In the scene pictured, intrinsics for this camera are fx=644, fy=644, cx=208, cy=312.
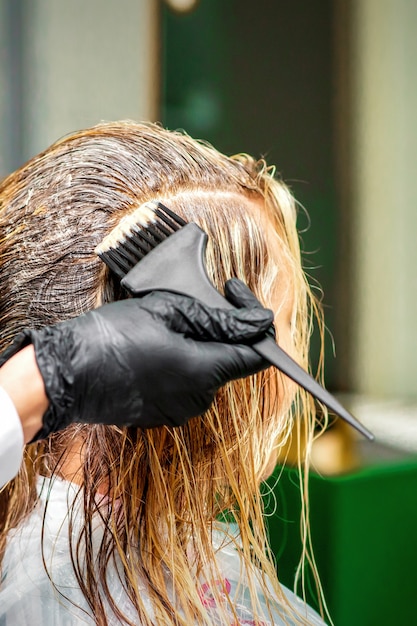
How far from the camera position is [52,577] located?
0.78 m

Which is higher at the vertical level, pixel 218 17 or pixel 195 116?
pixel 218 17

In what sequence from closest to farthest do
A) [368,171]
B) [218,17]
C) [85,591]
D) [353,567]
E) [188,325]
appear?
[188,325], [85,591], [353,567], [368,171], [218,17]

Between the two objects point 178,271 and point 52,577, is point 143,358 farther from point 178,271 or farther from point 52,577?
point 52,577

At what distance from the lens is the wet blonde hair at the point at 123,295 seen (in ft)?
2.43

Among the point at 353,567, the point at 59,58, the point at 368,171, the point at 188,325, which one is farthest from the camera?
the point at 59,58

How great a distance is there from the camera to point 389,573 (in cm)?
121

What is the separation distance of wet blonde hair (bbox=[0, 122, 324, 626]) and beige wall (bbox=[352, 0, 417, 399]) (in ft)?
1.74

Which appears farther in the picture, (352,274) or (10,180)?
(352,274)

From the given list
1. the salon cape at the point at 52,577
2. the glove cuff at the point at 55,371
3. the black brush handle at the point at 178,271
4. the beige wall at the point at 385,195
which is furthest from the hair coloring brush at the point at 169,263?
the beige wall at the point at 385,195

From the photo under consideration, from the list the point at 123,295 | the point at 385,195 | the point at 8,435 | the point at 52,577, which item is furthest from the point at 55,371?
the point at 385,195

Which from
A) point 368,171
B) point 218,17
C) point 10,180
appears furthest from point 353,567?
point 218,17

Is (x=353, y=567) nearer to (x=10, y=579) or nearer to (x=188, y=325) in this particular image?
(x=10, y=579)

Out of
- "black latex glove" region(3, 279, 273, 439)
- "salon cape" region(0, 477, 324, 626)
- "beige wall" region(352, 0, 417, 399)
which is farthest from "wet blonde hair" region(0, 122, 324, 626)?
"beige wall" region(352, 0, 417, 399)

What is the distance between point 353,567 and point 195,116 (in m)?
1.03
